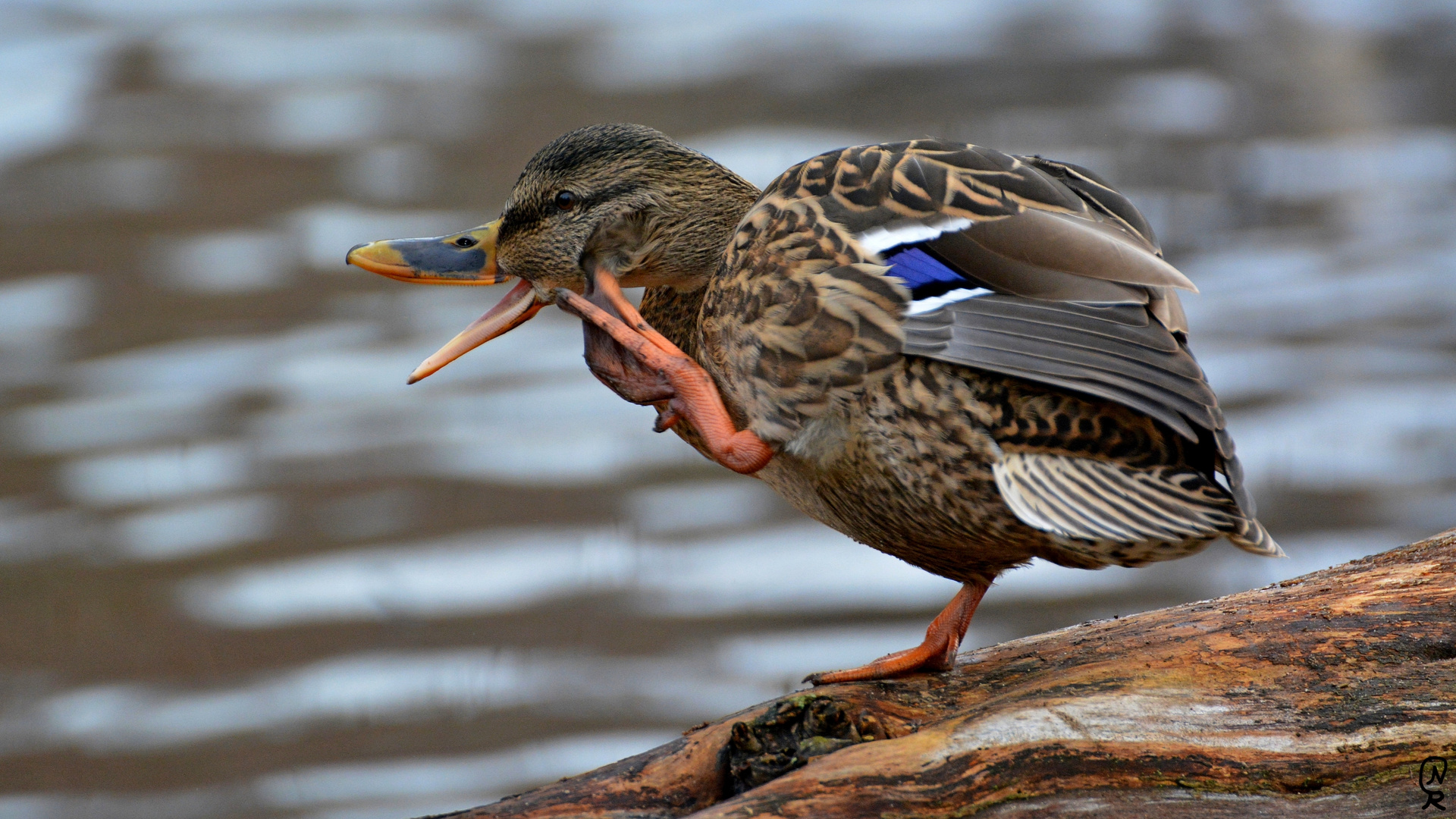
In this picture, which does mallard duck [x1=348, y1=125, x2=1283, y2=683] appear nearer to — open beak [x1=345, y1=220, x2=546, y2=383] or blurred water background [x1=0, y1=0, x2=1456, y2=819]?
open beak [x1=345, y1=220, x2=546, y2=383]

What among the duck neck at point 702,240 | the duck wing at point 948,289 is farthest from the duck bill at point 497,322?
the duck wing at point 948,289

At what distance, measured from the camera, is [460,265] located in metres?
3.12

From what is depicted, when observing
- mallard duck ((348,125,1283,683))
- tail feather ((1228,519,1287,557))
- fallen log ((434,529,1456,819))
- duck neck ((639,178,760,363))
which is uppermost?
duck neck ((639,178,760,363))

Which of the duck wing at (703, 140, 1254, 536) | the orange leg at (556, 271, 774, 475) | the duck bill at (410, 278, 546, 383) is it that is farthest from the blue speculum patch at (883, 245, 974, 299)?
the duck bill at (410, 278, 546, 383)

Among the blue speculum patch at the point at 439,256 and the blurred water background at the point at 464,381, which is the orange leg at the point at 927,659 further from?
the blurred water background at the point at 464,381

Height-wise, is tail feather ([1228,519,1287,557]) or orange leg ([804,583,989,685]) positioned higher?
tail feather ([1228,519,1287,557])

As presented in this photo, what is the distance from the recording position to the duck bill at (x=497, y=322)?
296cm

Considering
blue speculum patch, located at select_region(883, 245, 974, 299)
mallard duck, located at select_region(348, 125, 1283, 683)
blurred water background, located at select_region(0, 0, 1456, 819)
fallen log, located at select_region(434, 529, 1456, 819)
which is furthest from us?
blurred water background, located at select_region(0, 0, 1456, 819)

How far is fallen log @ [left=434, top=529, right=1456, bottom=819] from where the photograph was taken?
85.6 inches

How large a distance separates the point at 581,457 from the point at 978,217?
4046 millimetres

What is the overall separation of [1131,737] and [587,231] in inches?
59.4

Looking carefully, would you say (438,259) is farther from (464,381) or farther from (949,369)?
(464,381)

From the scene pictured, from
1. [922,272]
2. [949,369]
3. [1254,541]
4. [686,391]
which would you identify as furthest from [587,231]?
[1254,541]

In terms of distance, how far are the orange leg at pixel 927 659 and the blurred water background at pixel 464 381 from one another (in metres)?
2.64
